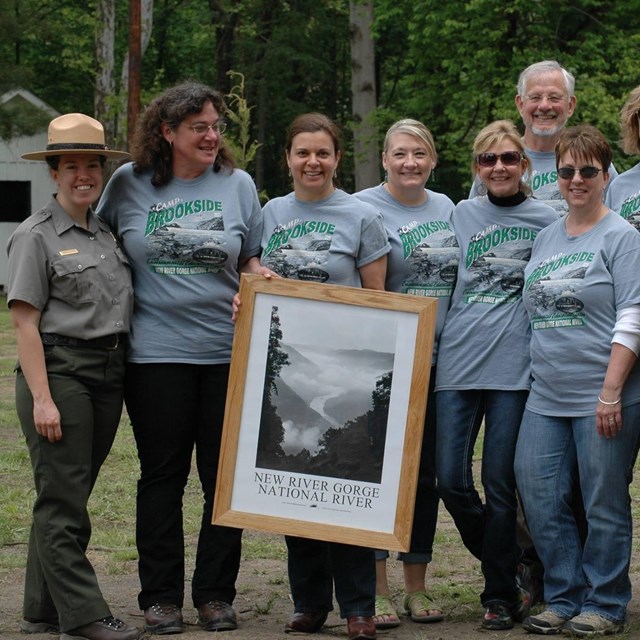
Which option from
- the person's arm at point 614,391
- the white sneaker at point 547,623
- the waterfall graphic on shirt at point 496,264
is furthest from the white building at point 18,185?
the person's arm at point 614,391

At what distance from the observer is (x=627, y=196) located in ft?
17.7

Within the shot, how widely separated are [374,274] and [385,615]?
1.59 m

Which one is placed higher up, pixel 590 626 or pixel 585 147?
pixel 585 147

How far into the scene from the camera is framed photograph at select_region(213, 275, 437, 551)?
4.97 m

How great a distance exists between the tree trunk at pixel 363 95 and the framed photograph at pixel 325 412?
22062 millimetres

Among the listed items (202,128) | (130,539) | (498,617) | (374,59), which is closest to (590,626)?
(498,617)

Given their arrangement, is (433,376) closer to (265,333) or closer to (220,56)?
(265,333)

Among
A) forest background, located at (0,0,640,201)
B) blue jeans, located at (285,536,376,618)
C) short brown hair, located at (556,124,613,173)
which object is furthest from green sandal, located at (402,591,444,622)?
forest background, located at (0,0,640,201)

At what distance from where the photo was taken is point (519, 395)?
17.2 ft

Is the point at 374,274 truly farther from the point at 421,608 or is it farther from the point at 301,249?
the point at 421,608

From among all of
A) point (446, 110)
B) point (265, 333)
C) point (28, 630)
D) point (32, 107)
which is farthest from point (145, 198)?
point (32, 107)

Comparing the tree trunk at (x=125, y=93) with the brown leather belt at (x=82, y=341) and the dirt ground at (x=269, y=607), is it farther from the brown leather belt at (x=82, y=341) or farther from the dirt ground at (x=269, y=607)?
the brown leather belt at (x=82, y=341)

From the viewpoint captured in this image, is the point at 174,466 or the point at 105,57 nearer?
the point at 174,466

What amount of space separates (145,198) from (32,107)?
2553cm
